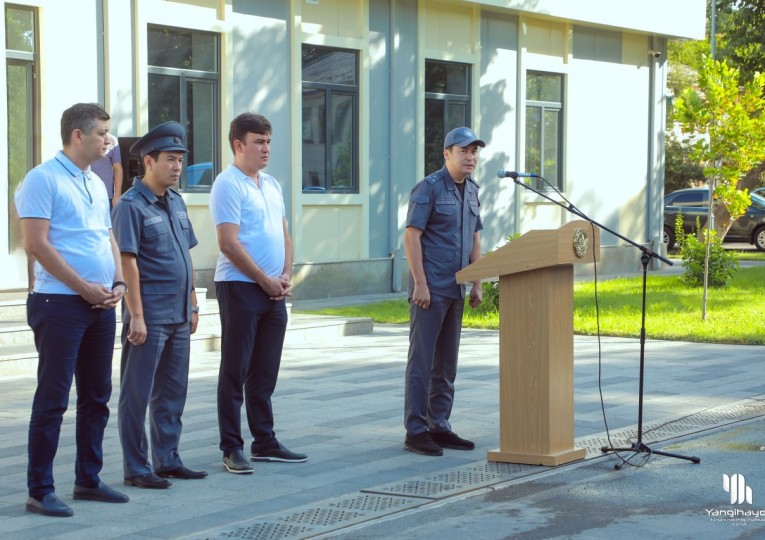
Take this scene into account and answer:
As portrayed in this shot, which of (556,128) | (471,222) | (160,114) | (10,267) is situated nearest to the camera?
(471,222)

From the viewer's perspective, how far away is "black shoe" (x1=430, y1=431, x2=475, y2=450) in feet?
26.8

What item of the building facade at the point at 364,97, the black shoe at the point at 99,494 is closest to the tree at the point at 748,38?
the building facade at the point at 364,97

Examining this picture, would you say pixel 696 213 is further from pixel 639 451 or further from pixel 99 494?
pixel 99 494

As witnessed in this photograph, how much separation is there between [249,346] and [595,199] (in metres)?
18.7

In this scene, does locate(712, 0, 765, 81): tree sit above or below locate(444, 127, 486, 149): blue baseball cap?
above

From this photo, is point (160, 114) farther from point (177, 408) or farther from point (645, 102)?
point (645, 102)

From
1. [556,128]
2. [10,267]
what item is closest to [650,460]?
[10,267]

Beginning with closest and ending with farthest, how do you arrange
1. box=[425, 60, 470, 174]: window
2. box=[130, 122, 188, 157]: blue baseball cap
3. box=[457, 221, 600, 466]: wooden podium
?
box=[130, 122, 188, 157]: blue baseball cap < box=[457, 221, 600, 466]: wooden podium < box=[425, 60, 470, 174]: window

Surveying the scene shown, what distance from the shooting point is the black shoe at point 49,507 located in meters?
6.31

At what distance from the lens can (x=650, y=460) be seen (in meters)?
7.74

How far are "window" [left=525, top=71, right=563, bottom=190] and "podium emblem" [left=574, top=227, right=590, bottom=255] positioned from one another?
52.9 ft

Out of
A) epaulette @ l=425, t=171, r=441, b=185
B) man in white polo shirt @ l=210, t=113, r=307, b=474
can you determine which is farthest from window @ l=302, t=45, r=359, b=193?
man in white polo shirt @ l=210, t=113, r=307, b=474

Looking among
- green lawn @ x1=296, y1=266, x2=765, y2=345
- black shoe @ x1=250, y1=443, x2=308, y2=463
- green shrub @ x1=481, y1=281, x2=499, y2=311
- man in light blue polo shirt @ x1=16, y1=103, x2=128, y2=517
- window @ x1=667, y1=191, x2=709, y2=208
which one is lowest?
black shoe @ x1=250, y1=443, x2=308, y2=463

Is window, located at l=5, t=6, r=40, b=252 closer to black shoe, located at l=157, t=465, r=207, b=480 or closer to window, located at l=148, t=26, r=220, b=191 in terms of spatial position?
window, located at l=148, t=26, r=220, b=191
